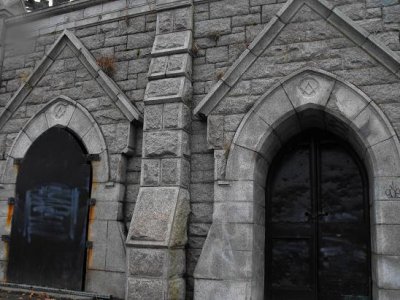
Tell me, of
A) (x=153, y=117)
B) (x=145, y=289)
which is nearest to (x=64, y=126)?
(x=153, y=117)

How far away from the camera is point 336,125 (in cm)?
585

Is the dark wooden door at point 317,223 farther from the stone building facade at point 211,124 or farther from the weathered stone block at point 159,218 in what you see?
the weathered stone block at point 159,218

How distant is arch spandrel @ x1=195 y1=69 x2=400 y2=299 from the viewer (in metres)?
5.31

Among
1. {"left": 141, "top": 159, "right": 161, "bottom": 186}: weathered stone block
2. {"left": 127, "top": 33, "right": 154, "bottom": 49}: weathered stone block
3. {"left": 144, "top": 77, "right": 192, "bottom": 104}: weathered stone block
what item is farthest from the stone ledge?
{"left": 127, "top": 33, "right": 154, "bottom": 49}: weathered stone block

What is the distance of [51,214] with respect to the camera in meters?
6.85

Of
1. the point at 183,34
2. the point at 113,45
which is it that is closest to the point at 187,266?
the point at 183,34

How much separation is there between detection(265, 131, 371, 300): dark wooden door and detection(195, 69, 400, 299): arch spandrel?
1.02 ft

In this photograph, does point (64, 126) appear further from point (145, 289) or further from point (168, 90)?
point (145, 289)

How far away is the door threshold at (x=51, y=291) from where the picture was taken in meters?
6.09

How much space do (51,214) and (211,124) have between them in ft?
9.80

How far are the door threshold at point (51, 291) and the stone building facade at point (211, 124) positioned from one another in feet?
0.58

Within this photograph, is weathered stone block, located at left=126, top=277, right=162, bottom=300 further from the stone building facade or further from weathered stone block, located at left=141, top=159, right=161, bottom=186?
weathered stone block, located at left=141, top=159, right=161, bottom=186

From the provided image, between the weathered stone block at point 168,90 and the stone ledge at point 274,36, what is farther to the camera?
the weathered stone block at point 168,90

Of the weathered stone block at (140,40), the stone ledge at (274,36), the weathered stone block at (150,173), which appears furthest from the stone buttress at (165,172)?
the stone ledge at (274,36)
